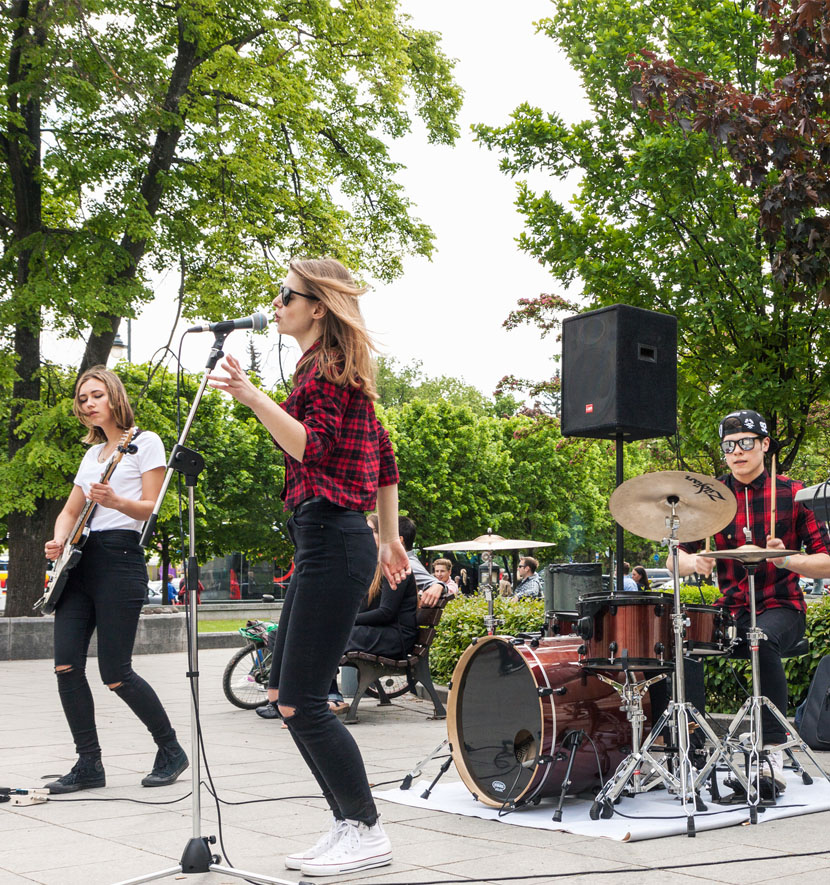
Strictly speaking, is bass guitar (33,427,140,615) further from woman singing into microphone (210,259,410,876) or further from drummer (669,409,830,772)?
drummer (669,409,830,772)

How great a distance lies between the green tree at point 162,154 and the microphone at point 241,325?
11.5m

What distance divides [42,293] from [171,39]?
16.3 feet

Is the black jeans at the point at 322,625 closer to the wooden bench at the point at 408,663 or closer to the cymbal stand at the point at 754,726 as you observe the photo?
the cymbal stand at the point at 754,726

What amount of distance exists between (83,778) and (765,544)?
3820 millimetres

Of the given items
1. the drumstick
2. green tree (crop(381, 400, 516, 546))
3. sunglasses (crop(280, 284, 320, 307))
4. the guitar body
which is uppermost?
green tree (crop(381, 400, 516, 546))

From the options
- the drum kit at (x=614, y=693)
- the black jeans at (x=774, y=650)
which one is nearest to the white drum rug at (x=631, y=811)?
the drum kit at (x=614, y=693)

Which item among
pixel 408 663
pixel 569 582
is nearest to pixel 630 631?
pixel 408 663

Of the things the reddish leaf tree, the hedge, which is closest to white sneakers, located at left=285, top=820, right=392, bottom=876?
the hedge

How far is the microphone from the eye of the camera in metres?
3.39

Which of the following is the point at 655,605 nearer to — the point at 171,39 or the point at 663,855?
the point at 663,855

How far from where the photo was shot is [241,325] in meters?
3.54

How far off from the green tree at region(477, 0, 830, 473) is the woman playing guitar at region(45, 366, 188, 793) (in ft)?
31.4

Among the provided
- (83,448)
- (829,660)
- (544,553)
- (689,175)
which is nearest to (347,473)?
(829,660)

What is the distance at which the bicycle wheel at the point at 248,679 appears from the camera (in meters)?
9.85
